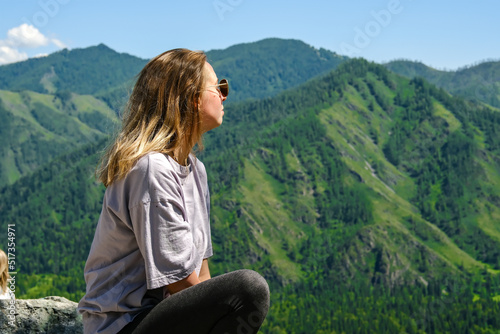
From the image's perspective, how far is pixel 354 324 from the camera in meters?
174

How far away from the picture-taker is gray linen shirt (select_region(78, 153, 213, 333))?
4.88 m

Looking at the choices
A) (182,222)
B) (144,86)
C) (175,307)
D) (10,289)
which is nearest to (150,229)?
(182,222)

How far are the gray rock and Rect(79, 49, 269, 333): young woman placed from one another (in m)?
3.79

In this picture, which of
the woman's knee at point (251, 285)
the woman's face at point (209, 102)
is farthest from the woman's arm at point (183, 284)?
the woman's face at point (209, 102)

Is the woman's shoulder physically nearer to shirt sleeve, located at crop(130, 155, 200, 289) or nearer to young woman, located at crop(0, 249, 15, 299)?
shirt sleeve, located at crop(130, 155, 200, 289)

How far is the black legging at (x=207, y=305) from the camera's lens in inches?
199

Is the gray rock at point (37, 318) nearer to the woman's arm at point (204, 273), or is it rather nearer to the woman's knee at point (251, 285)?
the woman's arm at point (204, 273)

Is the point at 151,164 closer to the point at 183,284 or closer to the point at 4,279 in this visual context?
the point at 183,284

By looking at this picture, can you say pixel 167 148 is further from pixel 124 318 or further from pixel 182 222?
pixel 124 318

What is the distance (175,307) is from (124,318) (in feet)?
1.63

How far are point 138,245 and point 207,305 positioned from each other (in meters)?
0.79

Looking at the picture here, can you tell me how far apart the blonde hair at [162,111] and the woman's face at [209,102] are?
0.07 meters

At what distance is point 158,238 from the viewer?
4.88 metres

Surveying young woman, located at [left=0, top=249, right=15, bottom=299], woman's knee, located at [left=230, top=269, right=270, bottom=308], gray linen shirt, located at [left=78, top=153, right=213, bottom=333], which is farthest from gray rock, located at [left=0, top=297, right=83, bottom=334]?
woman's knee, located at [left=230, top=269, right=270, bottom=308]
